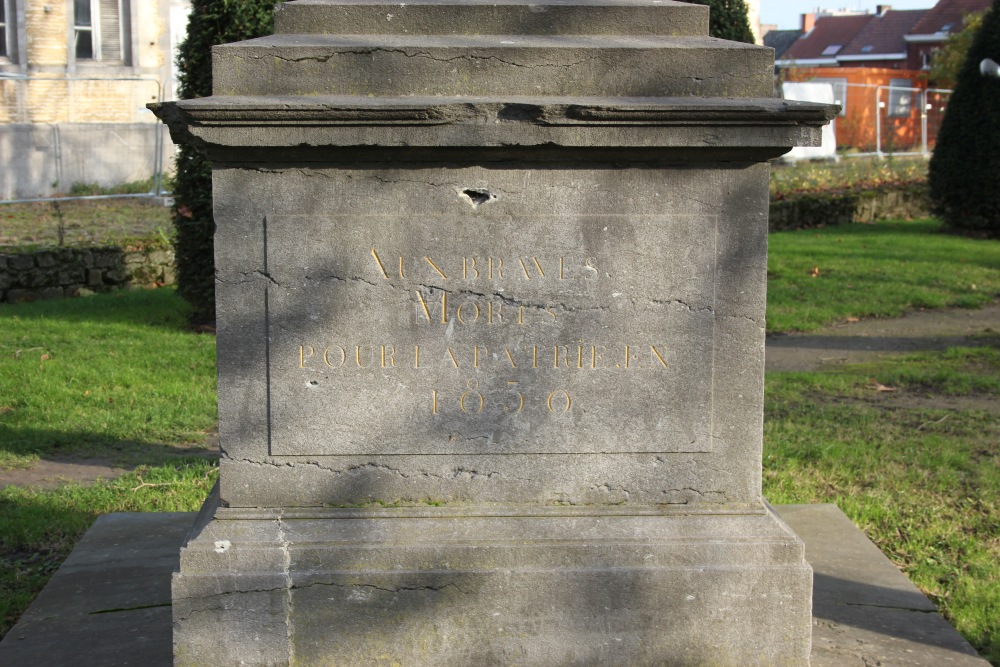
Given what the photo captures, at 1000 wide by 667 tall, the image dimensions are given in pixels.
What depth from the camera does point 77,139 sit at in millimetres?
15594

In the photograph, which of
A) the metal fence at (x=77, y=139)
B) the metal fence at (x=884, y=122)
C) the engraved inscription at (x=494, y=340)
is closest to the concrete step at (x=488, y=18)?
the engraved inscription at (x=494, y=340)

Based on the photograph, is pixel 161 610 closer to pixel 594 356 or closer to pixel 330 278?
pixel 330 278

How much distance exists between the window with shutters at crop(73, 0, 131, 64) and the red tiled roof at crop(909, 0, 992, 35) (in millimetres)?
39032

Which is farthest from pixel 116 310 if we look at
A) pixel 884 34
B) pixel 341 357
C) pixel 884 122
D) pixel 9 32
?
pixel 884 34

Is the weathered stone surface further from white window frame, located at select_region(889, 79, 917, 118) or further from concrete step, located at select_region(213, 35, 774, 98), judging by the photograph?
white window frame, located at select_region(889, 79, 917, 118)

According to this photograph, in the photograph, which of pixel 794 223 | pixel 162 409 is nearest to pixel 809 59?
pixel 794 223

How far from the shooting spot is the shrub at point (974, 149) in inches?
555

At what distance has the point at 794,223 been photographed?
15305 mm

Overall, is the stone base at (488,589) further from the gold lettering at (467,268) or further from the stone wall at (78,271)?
the stone wall at (78,271)

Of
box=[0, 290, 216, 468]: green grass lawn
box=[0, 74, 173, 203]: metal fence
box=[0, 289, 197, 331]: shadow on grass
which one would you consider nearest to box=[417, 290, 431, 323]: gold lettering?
box=[0, 290, 216, 468]: green grass lawn

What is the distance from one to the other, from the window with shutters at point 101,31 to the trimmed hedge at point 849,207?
10.2 m

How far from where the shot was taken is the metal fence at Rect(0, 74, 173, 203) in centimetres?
1451

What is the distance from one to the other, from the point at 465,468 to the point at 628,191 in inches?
35.2

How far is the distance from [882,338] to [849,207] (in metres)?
7.54
